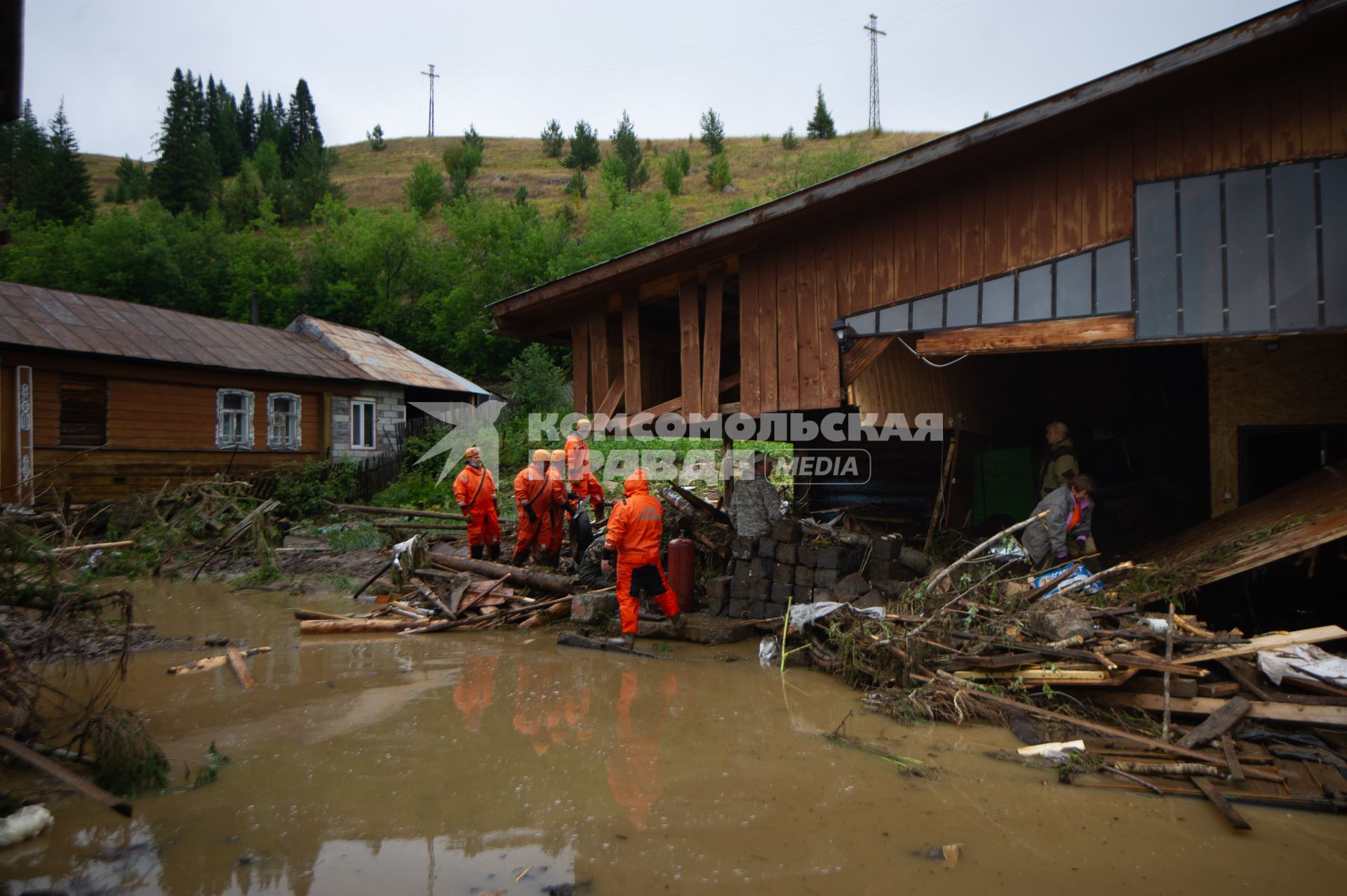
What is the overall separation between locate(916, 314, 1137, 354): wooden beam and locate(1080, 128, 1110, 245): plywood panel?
756 millimetres

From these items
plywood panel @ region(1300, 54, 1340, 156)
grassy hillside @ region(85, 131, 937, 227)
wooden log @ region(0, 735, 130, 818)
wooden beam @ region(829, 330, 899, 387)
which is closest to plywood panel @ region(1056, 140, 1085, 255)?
plywood panel @ region(1300, 54, 1340, 156)

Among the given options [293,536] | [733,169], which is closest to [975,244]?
[293,536]

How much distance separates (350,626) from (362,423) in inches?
627

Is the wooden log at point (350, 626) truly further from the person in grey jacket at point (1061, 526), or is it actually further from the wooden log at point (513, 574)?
the person in grey jacket at point (1061, 526)

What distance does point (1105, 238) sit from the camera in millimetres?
7094

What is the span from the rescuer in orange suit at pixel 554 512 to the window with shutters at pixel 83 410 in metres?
11.9

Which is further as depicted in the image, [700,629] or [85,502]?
[85,502]

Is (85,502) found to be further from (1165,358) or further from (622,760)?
(1165,358)

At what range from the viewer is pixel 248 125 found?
3009 inches

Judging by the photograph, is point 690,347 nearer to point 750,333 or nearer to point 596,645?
point 750,333

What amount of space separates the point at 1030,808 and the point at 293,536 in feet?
49.9

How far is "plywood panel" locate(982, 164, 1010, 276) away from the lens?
7.60 metres

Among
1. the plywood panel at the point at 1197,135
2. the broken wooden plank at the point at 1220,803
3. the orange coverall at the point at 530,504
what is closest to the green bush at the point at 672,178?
the orange coverall at the point at 530,504

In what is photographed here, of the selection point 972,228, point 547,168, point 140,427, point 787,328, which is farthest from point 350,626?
point 547,168
